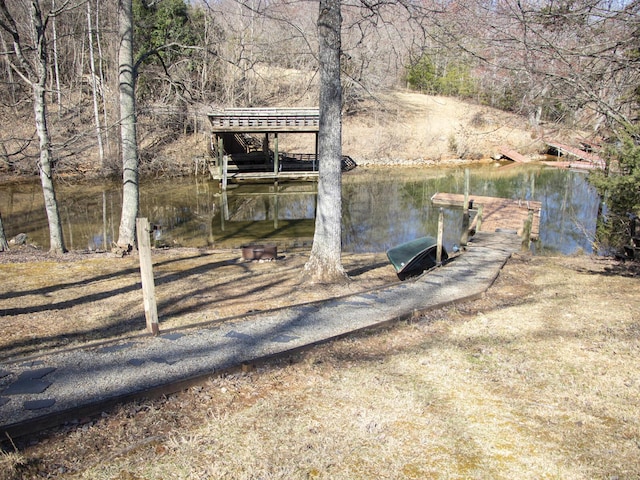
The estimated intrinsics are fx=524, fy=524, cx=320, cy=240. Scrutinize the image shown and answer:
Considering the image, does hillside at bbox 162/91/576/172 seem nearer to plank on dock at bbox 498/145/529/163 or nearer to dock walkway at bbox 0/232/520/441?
plank on dock at bbox 498/145/529/163

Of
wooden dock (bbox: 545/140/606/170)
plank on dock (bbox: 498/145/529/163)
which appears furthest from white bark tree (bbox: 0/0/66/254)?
plank on dock (bbox: 498/145/529/163)

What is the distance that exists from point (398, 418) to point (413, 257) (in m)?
6.84

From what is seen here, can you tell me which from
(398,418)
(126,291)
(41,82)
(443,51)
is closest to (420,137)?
(443,51)

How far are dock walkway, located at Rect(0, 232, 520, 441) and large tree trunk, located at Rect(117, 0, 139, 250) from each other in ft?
20.6

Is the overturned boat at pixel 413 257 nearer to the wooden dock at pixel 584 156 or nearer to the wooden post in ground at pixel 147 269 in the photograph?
the wooden dock at pixel 584 156

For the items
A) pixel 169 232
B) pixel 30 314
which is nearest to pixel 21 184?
pixel 169 232

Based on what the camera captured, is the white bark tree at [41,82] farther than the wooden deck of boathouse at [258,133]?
No

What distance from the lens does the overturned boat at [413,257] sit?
10.3m

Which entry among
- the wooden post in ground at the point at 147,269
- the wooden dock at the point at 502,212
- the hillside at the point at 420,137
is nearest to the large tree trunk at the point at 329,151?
the wooden post in ground at the point at 147,269

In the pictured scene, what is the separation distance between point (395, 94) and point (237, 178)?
20803 mm

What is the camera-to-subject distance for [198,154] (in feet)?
100

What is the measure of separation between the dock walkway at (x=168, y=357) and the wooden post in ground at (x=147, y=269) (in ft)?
0.63

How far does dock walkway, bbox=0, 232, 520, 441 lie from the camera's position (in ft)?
12.8

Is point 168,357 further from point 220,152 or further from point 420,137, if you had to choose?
point 420,137
